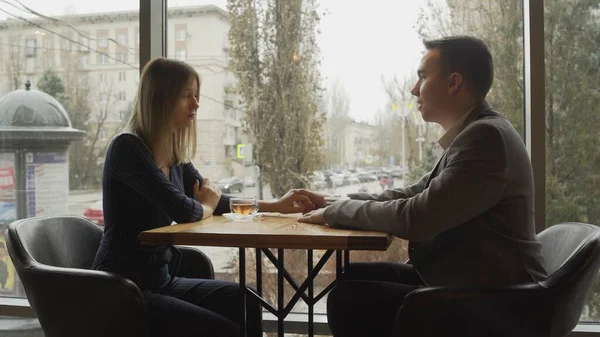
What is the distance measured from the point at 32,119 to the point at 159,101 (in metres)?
1.58

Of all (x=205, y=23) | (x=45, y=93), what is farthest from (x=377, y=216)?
(x=45, y=93)

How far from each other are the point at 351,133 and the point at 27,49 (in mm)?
1997

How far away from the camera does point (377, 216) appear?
5.50 ft

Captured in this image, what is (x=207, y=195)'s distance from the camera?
227 cm

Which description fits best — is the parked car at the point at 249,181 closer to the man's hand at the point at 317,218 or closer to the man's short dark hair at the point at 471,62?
the man's hand at the point at 317,218

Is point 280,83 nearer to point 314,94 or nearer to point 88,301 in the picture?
point 314,94

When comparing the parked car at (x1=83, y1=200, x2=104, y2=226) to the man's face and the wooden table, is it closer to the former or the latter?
the wooden table

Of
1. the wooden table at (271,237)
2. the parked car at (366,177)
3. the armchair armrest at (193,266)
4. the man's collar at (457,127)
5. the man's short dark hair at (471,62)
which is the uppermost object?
the man's short dark hair at (471,62)

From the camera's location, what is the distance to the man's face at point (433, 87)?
184cm

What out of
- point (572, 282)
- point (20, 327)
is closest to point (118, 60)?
point (20, 327)

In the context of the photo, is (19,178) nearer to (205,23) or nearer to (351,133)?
(205,23)

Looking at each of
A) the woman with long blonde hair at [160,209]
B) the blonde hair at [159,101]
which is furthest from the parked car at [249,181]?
the blonde hair at [159,101]

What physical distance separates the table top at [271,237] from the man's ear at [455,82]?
1.84 ft

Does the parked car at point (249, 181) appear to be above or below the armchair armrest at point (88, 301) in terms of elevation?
above
